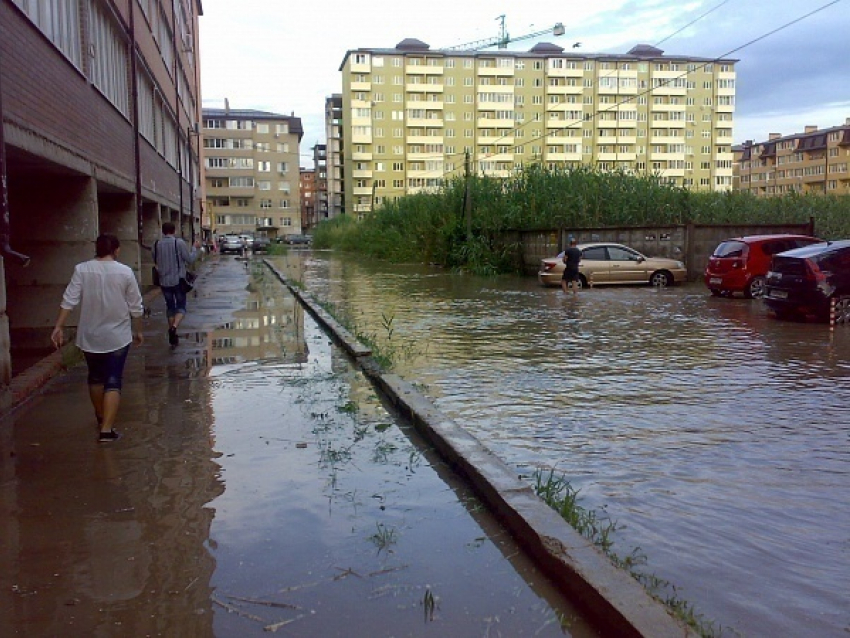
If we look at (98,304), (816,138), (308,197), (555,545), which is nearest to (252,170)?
(308,197)

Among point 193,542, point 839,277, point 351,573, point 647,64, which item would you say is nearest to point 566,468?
point 351,573

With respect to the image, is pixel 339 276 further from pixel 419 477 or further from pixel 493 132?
pixel 493 132

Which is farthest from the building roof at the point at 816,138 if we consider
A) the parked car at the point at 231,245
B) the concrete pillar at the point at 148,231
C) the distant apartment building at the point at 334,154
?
the concrete pillar at the point at 148,231

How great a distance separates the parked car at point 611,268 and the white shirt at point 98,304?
57.9 feet

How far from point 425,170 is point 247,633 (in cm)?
10197

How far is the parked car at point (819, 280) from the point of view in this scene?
1400cm

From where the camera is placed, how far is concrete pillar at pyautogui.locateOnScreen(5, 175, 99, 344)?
12289 mm

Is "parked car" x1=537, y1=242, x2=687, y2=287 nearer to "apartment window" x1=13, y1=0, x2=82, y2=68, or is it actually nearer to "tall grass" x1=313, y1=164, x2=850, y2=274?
"tall grass" x1=313, y1=164, x2=850, y2=274

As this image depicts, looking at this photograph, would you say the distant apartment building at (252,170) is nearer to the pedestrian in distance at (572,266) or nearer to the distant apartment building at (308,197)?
the distant apartment building at (308,197)

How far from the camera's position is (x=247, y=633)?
11.3ft

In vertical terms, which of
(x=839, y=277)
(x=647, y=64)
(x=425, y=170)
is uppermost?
(x=647, y=64)

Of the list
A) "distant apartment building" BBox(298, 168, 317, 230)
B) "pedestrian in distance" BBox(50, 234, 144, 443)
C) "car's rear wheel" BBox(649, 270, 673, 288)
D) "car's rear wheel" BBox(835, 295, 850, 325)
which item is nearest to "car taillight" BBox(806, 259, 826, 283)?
"car's rear wheel" BBox(835, 295, 850, 325)

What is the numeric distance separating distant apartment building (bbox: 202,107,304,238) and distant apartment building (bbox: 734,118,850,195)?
59.9 metres

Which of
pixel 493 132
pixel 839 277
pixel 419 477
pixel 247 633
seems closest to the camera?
pixel 247 633
